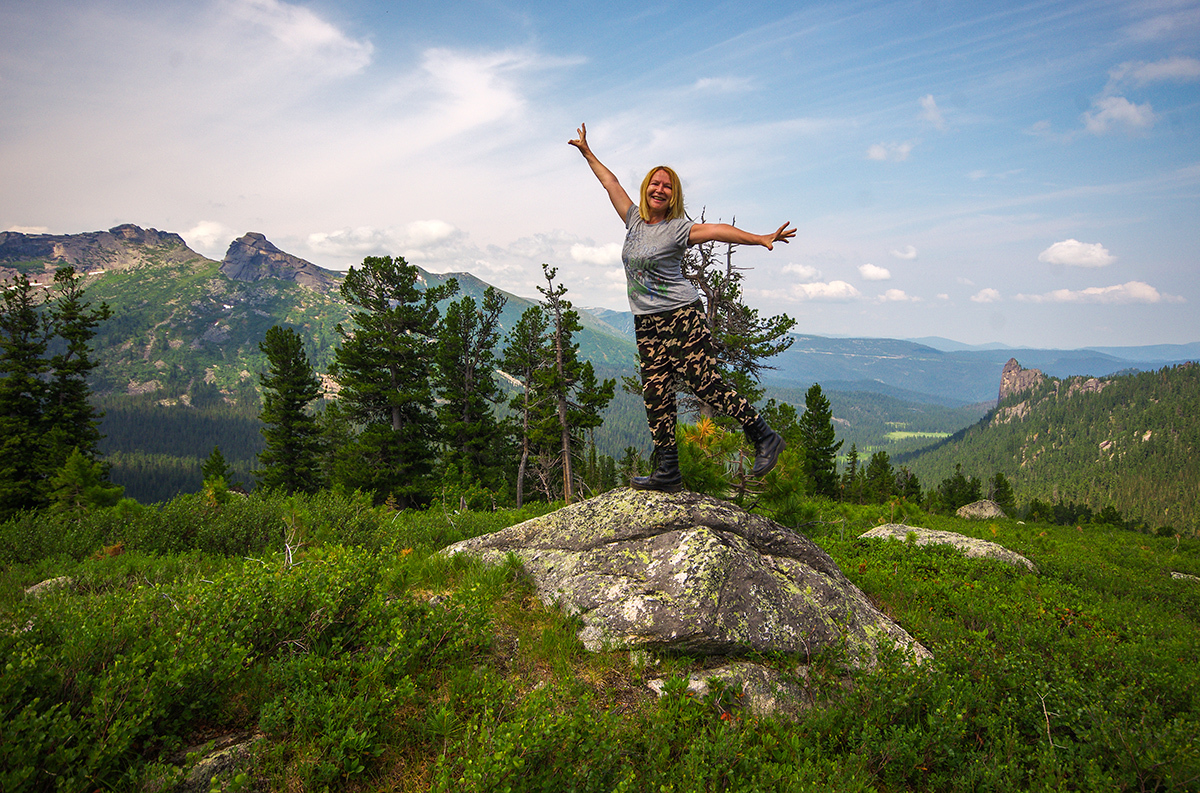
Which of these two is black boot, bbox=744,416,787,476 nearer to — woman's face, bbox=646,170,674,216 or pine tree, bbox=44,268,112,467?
woman's face, bbox=646,170,674,216

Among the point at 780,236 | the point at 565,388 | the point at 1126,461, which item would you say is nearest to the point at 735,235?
the point at 780,236

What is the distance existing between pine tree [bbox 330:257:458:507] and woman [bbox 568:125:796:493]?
2732 cm

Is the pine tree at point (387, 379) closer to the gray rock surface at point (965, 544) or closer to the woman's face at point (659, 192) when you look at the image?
the gray rock surface at point (965, 544)

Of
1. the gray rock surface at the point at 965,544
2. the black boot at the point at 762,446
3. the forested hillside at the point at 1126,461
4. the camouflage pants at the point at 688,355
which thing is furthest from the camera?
the forested hillside at the point at 1126,461

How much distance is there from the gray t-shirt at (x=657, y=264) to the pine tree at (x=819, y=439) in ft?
130

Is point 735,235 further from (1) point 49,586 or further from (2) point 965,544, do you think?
(2) point 965,544

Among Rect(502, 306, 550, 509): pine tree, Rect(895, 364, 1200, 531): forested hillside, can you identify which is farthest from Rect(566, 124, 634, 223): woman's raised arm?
Rect(895, 364, 1200, 531): forested hillside

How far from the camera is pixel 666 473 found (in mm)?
6188

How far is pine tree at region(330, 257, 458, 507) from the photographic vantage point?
3005 cm

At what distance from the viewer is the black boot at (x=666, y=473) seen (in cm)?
616

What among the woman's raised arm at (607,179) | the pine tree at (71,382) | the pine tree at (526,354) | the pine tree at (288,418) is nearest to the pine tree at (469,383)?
the pine tree at (526,354)

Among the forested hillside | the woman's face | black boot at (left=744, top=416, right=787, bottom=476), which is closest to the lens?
the woman's face

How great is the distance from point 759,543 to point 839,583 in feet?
3.35

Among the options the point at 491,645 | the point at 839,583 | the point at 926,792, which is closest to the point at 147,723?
the point at 491,645
